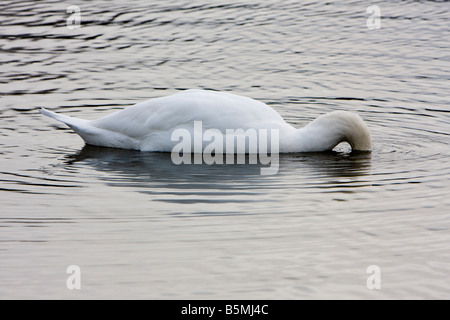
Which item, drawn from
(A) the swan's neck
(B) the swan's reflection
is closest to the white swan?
(A) the swan's neck

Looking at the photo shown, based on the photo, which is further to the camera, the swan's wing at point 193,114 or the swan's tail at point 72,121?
the swan's tail at point 72,121

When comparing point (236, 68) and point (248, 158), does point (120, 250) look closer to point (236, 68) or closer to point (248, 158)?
point (248, 158)

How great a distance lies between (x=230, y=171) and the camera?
9.76m

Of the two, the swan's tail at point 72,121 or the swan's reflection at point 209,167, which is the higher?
the swan's tail at point 72,121

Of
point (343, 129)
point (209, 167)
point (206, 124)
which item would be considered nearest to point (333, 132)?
point (343, 129)

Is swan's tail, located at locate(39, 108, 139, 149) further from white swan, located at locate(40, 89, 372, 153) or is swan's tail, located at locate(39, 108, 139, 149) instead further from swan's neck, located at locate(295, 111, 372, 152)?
swan's neck, located at locate(295, 111, 372, 152)

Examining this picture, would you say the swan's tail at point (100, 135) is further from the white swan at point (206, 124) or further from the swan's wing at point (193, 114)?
the swan's wing at point (193, 114)

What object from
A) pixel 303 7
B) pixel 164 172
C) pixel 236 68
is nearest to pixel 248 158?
pixel 164 172

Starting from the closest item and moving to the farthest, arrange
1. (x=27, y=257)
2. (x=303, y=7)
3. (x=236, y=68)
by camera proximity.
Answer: (x=27, y=257), (x=236, y=68), (x=303, y=7)

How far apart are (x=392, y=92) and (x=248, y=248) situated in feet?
22.4

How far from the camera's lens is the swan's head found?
34.9ft

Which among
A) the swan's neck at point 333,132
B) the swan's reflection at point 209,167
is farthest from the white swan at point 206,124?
the swan's reflection at point 209,167

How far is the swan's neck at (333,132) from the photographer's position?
1064 centimetres

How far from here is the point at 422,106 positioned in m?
12.6
